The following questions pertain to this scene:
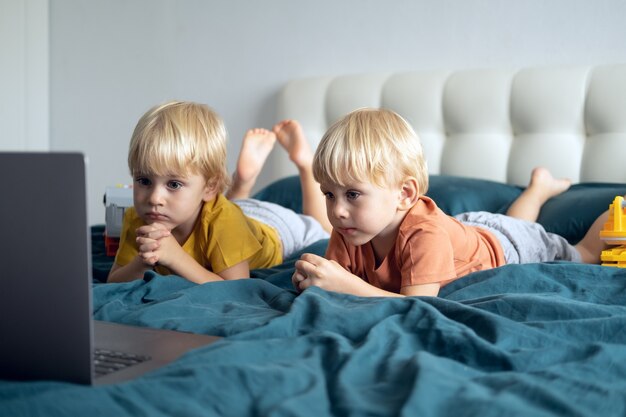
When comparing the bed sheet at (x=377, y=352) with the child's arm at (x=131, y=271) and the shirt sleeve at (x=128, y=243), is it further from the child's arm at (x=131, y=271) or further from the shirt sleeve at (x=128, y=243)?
the shirt sleeve at (x=128, y=243)

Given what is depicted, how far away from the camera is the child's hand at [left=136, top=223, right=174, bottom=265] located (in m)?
1.71

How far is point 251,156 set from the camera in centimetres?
259

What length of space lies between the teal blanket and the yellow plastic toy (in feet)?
0.96

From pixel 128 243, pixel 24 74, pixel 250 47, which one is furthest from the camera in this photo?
pixel 24 74

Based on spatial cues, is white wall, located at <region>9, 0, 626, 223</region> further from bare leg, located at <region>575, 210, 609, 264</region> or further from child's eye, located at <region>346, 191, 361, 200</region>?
child's eye, located at <region>346, 191, 361, 200</region>

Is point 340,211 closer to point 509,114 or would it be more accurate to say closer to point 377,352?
point 377,352

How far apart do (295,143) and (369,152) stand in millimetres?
1025

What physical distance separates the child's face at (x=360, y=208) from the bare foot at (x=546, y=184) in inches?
31.3

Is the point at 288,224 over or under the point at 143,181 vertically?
under

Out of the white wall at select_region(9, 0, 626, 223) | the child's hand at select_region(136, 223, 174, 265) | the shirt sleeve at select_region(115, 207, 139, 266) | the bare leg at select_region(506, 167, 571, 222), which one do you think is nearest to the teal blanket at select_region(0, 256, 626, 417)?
the child's hand at select_region(136, 223, 174, 265)

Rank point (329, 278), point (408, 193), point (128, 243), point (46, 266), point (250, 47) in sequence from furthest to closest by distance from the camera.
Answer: point (250, 47), point (128, 243), point (408, 193), point (329, 278), point (46, 266)

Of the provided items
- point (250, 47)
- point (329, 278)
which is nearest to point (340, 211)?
point (329, 278)

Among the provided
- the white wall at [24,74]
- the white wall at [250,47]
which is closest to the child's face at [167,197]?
the white wall at [250,47]

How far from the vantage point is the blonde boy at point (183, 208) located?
5.77ft
